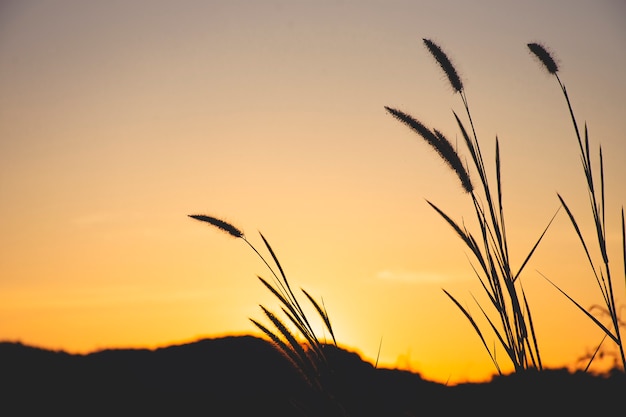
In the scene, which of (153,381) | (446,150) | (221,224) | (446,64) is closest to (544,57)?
(446,64)

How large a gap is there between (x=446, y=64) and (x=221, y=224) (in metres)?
1.12

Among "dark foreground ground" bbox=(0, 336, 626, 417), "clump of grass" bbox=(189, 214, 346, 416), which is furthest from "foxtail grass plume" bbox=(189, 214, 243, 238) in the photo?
"dark foreground ground" bbox=(0, 336, 626, 417)

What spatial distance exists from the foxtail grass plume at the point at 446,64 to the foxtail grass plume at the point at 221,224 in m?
1.04

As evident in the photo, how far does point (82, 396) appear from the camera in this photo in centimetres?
834

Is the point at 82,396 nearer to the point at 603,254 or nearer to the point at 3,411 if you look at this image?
the point at 3,411

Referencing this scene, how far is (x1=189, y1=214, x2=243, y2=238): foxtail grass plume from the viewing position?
2064 millimetres

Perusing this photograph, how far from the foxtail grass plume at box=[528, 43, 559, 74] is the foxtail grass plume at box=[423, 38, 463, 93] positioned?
0.39 metres

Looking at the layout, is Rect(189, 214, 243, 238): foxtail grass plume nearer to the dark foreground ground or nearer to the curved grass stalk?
the curved grass stalk

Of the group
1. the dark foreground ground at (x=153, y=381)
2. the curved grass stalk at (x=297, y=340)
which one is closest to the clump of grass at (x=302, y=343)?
the curved grass stalk at (x=297, y=340)

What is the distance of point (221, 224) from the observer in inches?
82.6

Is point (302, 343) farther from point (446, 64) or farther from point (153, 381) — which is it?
point (153, 381)

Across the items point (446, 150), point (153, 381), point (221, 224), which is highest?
point (446, 150)

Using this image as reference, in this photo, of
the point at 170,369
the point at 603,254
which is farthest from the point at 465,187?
the point at 170,369

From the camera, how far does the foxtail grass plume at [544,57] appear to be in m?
2.31
